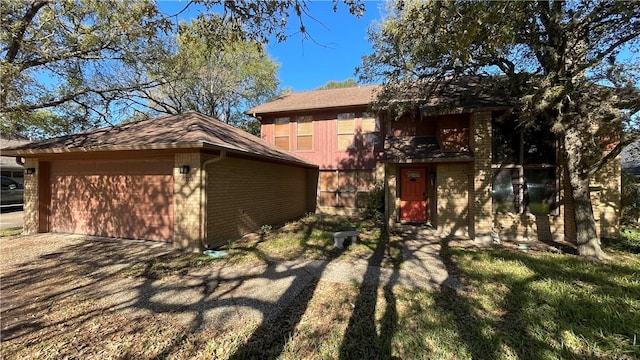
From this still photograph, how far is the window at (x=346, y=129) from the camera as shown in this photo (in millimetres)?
13375

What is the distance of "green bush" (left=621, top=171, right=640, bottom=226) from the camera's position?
955cm

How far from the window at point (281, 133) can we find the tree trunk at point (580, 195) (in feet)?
35.9

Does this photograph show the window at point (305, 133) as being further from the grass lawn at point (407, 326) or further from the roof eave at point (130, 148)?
the grass lawn at point (407, 326)

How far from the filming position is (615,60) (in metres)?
6.18

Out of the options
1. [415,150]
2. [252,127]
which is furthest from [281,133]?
[252,127]

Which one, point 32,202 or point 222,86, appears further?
point 222,86

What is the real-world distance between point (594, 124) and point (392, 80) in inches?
203

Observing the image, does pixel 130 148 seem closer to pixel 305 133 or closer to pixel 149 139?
pixel 149 139

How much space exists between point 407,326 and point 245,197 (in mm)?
6281

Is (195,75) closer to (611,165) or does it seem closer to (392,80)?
(392,80)

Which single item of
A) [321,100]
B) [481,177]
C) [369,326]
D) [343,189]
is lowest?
[369,326]

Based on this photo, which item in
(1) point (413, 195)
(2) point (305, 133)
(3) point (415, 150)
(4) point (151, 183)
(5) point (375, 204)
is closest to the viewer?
(4) point (151, 183)

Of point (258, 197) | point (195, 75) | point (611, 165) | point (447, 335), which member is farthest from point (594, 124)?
point (195, 75)

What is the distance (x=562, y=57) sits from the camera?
6.08 metres
